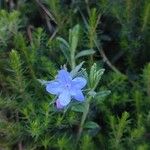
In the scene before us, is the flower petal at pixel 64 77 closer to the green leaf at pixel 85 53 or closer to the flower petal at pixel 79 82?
the flower petal at pixel 79 82

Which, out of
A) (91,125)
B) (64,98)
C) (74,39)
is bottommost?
(91,125)

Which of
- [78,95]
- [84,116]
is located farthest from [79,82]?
[84,116]

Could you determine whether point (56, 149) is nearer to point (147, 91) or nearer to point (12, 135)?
point (12, 135)

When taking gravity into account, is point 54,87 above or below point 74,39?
below

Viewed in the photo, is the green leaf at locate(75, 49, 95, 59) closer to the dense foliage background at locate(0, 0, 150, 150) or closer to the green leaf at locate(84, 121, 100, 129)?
the dense foliage background at locate(0, 0, 150, 150)

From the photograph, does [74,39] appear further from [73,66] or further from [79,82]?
[79,82]

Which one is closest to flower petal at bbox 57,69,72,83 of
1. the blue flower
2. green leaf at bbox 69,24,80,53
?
the blue flower
